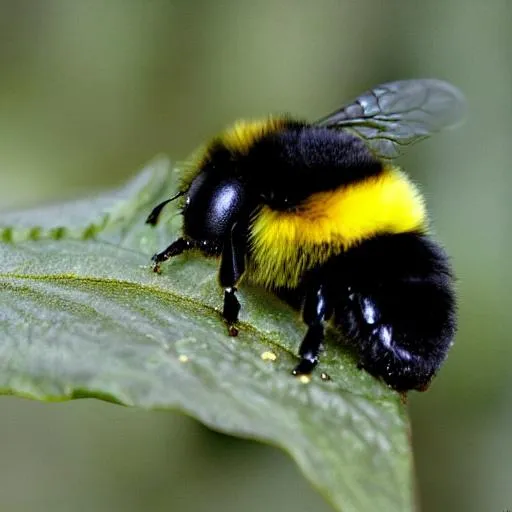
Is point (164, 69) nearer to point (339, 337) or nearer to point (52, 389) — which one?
point (339, 337)

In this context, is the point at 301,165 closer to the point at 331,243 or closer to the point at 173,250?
the point at 331,243

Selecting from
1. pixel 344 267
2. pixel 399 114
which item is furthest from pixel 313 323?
pixel 399 114

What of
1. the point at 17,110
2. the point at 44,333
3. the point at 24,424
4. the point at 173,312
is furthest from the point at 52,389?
the point at 17,110

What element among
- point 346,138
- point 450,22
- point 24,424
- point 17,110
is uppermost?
point 346,138

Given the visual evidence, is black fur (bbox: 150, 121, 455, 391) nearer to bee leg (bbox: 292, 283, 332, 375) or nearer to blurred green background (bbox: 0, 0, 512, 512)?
bee leg (bbox: 292, 283, 332, 375)

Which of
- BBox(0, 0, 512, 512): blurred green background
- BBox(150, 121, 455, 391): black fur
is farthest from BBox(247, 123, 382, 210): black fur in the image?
BBox(0, 0, 512, 512): blurred green background
